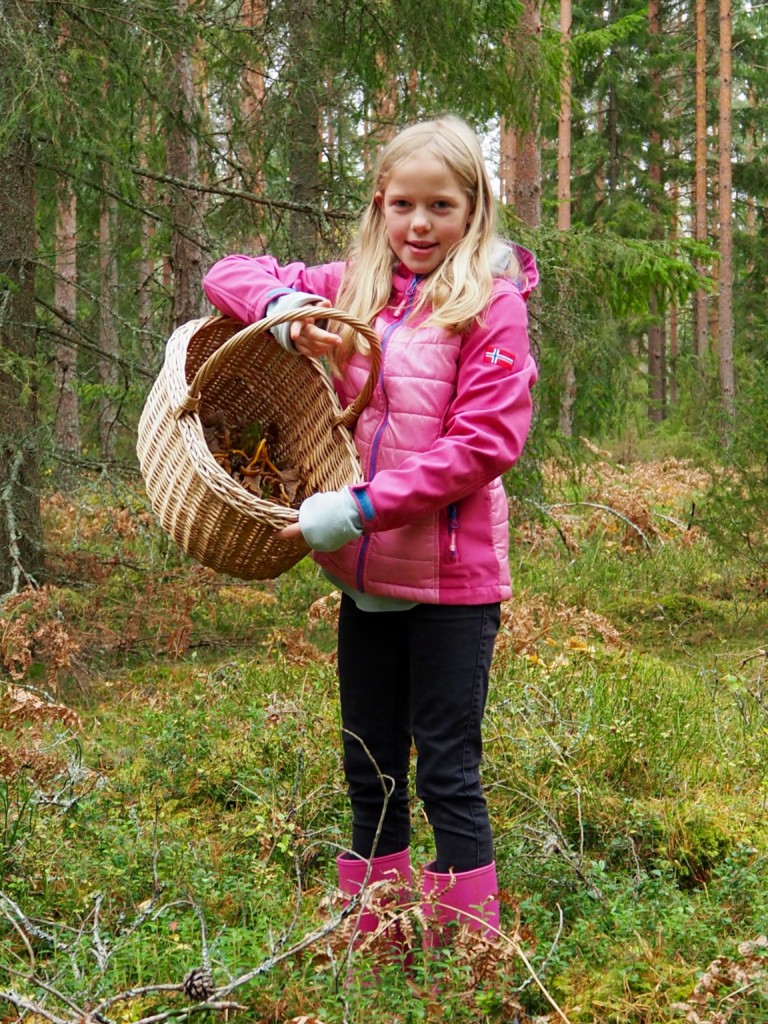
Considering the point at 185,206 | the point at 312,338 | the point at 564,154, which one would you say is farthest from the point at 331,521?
the point at 564,154

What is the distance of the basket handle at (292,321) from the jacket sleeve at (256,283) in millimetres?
152

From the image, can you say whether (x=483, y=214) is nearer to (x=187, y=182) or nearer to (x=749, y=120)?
(x=187, y=182)

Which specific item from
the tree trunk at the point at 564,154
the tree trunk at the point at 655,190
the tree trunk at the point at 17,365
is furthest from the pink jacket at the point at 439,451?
the tree trunk at the point at 655,190

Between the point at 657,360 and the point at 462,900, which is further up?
the point at 657,360

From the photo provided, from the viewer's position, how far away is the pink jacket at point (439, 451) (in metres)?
2.68

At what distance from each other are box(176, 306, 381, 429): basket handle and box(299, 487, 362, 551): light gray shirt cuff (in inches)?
14.2

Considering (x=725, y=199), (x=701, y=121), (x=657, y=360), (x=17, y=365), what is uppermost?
(x=701, y=121)

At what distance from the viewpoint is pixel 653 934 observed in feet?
10.0

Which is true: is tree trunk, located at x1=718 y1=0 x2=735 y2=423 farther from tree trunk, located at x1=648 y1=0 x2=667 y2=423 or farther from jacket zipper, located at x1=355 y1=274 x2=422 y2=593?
jacket zipper, located at x1=355 y1=274 x2=422 y2=593

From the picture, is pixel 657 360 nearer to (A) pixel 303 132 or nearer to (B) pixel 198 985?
(A) pixel 303 132

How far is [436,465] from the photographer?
2.66 metres

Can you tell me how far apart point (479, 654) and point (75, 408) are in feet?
35.1

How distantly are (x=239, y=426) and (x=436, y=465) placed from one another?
927 mm

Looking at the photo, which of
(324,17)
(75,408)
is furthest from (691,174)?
(324,17)
